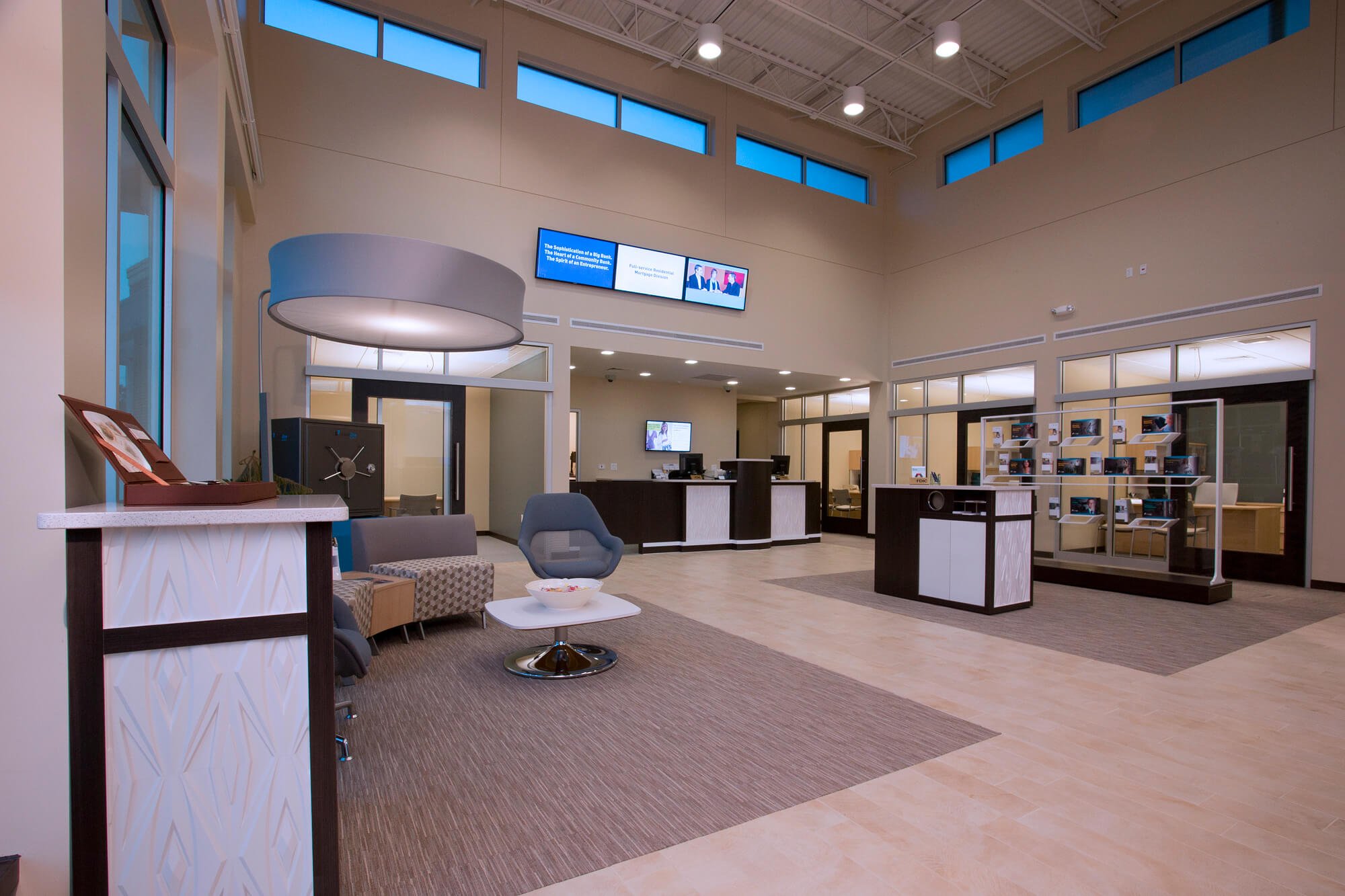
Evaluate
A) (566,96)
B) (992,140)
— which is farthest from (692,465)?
(992,140)

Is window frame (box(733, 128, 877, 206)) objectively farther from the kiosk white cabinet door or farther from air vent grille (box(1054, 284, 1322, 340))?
the kiosk white cabinet door

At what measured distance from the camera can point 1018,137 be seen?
9.91 meters

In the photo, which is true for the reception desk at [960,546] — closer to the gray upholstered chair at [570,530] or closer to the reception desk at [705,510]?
the gray upholstered chair at [570,530]

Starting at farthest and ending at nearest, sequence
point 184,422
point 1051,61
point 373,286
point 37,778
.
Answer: point 1051,61
point 184,422
point 373,286
point 37,778

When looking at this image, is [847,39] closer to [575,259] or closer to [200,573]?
[575,259]

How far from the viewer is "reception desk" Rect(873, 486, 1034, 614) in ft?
18.3

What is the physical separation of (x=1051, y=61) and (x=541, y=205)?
7.63 meters

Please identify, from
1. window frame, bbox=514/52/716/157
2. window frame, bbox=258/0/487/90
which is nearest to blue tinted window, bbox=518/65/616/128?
window frame, bbox=514/52/716/157

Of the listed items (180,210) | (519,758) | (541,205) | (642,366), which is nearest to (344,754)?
(519,758)

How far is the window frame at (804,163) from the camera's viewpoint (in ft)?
33.8

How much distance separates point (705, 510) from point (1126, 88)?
8044mm

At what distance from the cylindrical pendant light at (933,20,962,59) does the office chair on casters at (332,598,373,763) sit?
8.36 m

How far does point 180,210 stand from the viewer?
3.98m

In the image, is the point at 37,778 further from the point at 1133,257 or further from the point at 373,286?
the point at 1133,257
